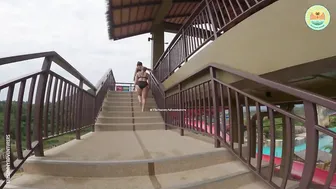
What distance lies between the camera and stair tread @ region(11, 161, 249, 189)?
175 centimetres

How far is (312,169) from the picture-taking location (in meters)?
1.30

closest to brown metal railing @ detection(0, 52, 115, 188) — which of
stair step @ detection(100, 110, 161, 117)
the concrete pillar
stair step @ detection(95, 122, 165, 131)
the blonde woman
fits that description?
stair step @ detection(95, 122, 165, 131)

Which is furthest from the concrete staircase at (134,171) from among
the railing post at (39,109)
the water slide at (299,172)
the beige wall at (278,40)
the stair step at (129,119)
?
the stair step at (129,119)

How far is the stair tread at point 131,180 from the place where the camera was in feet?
5.73

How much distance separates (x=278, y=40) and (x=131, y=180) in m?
1.85

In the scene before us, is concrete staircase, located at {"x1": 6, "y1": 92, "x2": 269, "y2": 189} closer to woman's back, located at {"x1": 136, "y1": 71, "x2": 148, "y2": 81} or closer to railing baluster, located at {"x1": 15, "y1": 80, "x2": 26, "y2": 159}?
railing baluster, located at {"x1": 15, "y1": 80, "x2": 26, "y2": 159}

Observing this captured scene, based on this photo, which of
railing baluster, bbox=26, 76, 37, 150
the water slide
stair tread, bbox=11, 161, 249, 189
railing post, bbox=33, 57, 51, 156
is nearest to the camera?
stair tread, bbox=11, 161, 249, 189

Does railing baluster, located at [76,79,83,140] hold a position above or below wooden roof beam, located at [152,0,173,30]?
below

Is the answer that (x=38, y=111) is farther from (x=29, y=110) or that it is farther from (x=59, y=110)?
(x=59, y=110)

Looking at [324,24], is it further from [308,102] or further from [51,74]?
[51,74]

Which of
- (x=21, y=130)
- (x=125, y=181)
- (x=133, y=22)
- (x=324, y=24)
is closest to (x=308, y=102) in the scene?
(x=324, y=24)

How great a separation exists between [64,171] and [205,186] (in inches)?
51.0

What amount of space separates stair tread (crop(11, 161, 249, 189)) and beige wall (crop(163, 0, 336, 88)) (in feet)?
3.73

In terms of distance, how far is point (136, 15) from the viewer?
9.70 m
